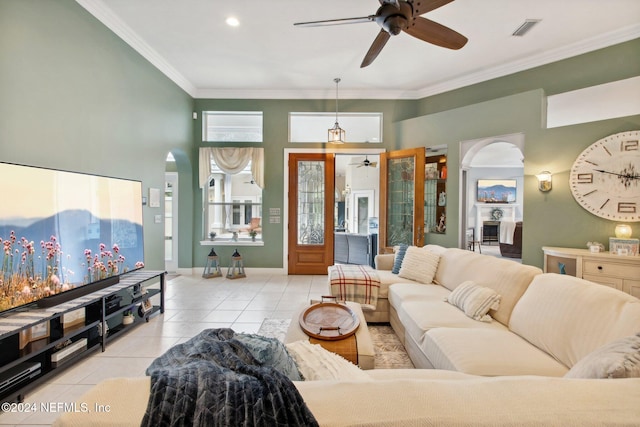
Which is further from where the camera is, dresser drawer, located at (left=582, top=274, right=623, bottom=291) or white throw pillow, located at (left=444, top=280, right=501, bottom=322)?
dresser drawer, located at (left=582, top=274, right=623, bottom=291)

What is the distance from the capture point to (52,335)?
223cm

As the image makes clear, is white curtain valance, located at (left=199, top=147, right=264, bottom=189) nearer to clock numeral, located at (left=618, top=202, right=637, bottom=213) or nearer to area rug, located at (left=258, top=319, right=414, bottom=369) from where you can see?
area rug, located at (left=258, top=319, right=414, bottom=369)

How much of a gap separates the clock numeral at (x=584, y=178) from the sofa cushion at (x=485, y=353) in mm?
2908

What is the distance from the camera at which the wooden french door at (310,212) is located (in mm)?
5555

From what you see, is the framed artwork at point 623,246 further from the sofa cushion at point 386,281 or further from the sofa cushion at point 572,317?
the sofa cushion at point 386,281

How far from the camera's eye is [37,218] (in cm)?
219

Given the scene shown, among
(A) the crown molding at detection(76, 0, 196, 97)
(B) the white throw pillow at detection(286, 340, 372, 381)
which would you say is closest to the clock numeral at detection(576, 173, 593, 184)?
(B) the white throw pillow at detection(286, 340, 372, 381)

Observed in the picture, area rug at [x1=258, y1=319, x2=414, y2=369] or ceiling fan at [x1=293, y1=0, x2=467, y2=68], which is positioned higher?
ceiling fan at [x1=293, y1=0, x2=467, y2=68]

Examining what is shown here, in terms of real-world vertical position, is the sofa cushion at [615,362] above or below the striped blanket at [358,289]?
above

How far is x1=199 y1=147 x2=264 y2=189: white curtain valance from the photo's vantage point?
5438 mm

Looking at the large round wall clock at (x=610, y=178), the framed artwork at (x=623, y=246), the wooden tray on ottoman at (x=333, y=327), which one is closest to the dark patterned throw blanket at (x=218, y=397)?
the wooden tray on ottoman at (x=333, y=327)

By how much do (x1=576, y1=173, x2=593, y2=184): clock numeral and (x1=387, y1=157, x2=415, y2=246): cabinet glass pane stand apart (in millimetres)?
2193

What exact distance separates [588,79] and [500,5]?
1.87m

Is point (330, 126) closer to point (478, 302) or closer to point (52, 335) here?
point (478, 302)
